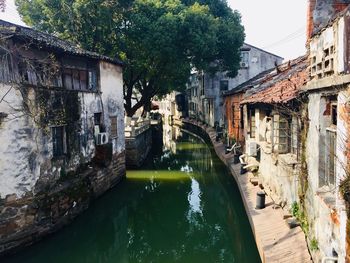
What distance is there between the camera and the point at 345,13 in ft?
19.5

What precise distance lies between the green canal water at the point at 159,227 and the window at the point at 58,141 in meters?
2.89

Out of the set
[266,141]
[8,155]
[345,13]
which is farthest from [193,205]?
[345,13]

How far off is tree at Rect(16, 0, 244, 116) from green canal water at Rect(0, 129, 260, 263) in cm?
838

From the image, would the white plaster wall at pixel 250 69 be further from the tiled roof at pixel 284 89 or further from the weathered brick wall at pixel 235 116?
the tiled roof at pixel 284 89

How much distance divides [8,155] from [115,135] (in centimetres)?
797

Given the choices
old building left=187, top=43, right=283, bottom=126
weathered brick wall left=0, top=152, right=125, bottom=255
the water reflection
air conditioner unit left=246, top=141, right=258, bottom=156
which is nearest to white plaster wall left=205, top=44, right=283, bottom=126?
old building left=187, top=43, right=283, bottom=126

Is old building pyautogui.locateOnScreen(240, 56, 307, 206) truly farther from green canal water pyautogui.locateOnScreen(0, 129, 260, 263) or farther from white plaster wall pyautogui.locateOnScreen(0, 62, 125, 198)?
white plaster wall pyautogui.locateOnScreen(0, 62, 125, 198)

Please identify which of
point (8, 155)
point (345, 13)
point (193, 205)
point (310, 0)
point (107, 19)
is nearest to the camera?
point (345, 13)

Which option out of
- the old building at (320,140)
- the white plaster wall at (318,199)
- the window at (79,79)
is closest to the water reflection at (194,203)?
the old building at (320,140)

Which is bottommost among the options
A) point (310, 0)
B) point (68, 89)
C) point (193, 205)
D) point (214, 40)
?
point (193, 205)

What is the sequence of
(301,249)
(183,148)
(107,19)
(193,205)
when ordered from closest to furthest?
1. (301,249)
2. (193,205)
3. (107,19)
4. (183,148)

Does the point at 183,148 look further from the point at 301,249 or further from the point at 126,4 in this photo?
the point at 301,249

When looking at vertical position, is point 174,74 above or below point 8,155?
above

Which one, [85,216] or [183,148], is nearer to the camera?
[85,216]
